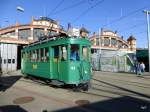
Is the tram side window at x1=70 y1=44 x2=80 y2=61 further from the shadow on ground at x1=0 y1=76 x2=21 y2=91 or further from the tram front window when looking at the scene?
the shadow on ground at x1=0 y1=76 x2=21 y2=91

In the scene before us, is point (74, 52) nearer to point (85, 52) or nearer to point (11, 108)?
point (85, 52)

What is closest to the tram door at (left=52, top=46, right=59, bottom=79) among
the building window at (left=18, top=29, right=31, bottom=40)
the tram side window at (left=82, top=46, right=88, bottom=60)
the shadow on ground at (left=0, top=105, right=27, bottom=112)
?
the tram side window at (left=82, top=46, right=88, bottom=60)

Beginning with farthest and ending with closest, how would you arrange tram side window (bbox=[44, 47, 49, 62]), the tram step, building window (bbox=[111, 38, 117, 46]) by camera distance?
building window (bbox=[111, 38, 117, 46])
tram side window (bbox=[44, 47, 49, 62])
the tram step

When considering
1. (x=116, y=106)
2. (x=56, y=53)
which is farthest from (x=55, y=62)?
(x=116, y=106)

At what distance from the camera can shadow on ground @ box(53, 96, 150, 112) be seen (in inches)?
339

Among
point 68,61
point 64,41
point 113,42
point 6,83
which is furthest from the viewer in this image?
point 113,42

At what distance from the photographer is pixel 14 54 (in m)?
40.2

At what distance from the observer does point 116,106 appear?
9164 mm

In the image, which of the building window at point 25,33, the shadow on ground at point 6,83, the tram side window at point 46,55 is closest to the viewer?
the tram side window at point 46,55

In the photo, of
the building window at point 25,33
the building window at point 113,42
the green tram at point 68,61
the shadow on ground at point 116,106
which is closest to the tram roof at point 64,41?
the green tram at point 68,61

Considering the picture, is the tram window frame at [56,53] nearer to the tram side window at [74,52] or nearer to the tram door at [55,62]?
the tram door at [55,62]

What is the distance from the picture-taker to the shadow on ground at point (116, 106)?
8600mm

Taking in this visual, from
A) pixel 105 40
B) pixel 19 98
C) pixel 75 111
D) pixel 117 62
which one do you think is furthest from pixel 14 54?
pixel 105 40

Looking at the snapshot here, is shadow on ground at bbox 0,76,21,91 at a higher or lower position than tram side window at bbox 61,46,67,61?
lower
